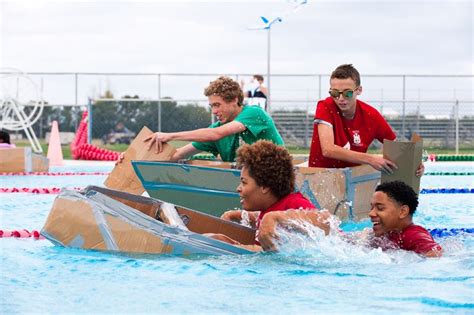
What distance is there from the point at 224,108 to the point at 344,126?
42.8 inches

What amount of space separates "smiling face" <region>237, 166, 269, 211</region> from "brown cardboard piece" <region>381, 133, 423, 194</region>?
2.10 m

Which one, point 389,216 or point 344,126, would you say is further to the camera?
point 344,126

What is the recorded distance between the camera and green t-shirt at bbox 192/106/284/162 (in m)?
8.21

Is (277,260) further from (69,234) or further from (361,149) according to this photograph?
(361,149)

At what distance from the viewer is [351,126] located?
8.27 metres

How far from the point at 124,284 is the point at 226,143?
3.54 meters

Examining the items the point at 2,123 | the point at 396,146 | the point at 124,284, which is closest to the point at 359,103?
the point at 396,146

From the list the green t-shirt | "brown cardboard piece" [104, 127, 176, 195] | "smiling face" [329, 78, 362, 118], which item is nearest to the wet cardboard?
the green t-shirt

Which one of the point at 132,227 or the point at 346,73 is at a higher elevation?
the point at 346,73

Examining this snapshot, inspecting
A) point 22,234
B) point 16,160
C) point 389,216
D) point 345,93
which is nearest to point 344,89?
point 345,93

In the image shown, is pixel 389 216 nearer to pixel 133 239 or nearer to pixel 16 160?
pixel 133 239

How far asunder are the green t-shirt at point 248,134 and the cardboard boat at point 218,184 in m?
0.22

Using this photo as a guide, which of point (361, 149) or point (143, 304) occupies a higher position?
point (361, 149)

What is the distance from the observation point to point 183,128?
2528cm
